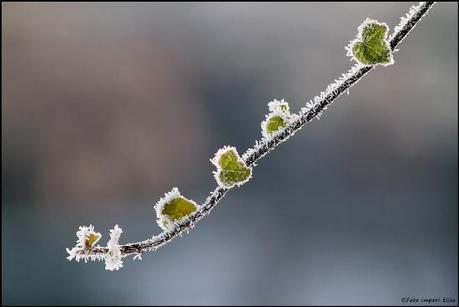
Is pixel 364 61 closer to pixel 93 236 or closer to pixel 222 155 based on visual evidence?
pixel 222 155

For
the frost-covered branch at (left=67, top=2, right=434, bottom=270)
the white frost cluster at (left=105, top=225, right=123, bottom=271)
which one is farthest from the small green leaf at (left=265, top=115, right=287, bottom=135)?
the white frost cluster at (left=105, top=225, right=123, bottom=271)

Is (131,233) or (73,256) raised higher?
(131,233)

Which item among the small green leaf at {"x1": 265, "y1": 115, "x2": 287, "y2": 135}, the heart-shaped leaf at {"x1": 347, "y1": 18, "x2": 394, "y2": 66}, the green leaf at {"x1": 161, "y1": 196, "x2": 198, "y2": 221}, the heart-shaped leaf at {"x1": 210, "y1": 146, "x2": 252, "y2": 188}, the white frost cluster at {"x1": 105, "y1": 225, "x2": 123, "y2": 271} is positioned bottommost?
the white frost cluster at {"x1": 105, "y1": 225, "x2": 123, "y2": 271}

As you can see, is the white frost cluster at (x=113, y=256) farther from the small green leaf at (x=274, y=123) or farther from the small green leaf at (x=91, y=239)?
the small green leaf at (x=274, y=123)

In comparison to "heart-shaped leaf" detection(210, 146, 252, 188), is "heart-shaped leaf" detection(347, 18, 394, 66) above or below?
above

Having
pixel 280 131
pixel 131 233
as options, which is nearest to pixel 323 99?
pixel 280 131

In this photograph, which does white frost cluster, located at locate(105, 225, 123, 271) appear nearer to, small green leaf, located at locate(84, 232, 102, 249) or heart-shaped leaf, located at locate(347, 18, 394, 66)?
small green leaf, located at locate(84, 232, 102, 249)

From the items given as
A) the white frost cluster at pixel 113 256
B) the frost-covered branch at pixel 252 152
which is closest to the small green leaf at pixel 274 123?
the frost-covered branch at pixel 252 152

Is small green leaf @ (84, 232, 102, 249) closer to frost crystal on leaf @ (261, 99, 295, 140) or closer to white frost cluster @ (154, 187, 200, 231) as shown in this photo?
white frost cluster @ (154, 187, 200, 231)
